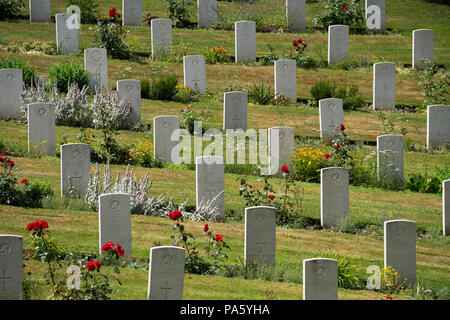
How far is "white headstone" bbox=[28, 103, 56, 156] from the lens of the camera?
47.5 ft

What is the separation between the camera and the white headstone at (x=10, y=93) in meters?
16.3

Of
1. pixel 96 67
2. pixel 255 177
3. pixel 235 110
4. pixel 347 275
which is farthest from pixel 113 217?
pixel 96 67

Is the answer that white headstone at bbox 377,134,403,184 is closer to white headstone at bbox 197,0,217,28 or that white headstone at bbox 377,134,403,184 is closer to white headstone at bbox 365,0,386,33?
white headstone at bbox 365,0,386,33

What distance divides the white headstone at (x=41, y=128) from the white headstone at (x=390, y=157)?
620cm

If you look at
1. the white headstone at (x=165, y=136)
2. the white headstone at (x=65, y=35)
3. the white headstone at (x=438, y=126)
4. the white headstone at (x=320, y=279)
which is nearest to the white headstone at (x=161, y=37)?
the white headstone at (x=65, y=35)

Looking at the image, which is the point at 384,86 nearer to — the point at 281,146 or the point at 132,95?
the point at 281,146

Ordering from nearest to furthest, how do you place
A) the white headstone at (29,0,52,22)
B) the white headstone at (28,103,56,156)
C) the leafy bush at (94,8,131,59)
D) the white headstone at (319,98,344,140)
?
the white headstone at (28,103,56,156) < the white headstone at (319,98,344,140) < the leafy bush at (94,8,131,59) < the white headstone at (29,0,52,22)

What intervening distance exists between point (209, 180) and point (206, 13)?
11589 mm

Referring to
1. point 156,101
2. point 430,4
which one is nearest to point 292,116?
point 156,101

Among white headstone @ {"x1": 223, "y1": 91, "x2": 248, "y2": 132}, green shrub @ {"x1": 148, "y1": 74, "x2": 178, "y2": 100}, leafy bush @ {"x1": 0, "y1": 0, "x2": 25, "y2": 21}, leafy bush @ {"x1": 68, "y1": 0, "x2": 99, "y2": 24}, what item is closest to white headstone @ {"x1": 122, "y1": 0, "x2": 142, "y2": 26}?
leafy bush @ {"x1": 68, "y1": 0, "x2": 99, "y2": 24}

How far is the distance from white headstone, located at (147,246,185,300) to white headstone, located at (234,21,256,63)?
1243 cm

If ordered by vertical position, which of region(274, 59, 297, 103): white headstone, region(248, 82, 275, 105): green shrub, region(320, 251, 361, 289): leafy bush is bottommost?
region(320, 251, 361, 289): leafy bush

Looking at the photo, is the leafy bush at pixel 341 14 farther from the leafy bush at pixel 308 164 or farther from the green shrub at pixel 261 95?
the leafy bush at pixel 308 164

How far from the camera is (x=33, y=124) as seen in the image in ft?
47.6
